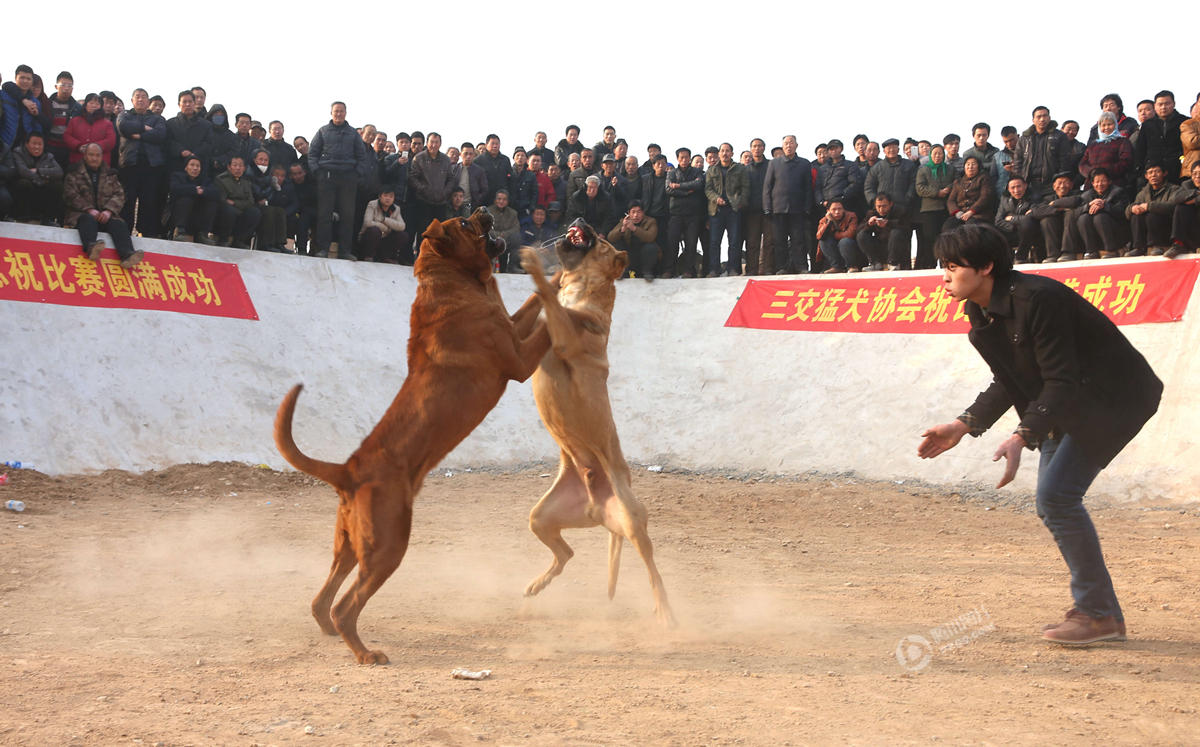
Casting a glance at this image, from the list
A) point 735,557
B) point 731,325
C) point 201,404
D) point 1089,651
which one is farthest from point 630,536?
point 731,325

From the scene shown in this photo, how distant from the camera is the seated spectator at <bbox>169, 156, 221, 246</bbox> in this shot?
42.2ft

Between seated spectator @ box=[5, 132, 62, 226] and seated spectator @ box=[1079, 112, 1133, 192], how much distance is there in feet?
41.4

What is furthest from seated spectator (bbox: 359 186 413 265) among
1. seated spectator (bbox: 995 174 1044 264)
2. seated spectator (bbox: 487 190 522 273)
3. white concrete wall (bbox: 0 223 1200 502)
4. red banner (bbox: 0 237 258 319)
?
seated spectator (bbox: 995 174 1044 264)

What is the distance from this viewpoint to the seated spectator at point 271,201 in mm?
13695

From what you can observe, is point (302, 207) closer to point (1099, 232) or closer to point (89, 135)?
point (89, 135)

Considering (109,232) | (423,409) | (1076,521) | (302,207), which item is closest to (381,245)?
(302,207)

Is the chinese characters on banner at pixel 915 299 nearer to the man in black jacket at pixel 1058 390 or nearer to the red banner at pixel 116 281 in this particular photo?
the man in black jacket at pixel 1058 390

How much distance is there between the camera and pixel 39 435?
34.6ft

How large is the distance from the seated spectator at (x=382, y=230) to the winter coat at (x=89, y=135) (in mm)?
3539

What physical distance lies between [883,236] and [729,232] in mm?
2419

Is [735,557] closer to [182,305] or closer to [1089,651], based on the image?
[1089,651]

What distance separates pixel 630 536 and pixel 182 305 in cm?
868

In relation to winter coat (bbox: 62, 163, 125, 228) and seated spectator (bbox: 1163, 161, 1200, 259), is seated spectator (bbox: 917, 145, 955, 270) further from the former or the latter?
winter coat (bbox: 62, 163, 125, 228)

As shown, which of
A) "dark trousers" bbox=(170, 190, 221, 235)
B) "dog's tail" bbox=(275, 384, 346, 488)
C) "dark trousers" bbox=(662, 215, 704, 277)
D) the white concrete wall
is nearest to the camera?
"dog's tail" bbox=(275, 384, 346, 488)
